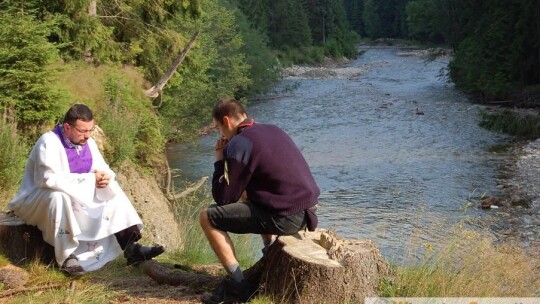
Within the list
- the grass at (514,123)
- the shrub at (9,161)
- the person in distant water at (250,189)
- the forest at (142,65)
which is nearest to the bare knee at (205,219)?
the person in distant water at (250,189)

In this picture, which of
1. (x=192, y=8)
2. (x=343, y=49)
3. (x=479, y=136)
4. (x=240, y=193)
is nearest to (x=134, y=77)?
(x=192, y=8)

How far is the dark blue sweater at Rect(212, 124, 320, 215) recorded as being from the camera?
4.41 meters

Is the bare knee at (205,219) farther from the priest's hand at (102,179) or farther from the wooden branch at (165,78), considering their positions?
the wooden branch at (165,78)

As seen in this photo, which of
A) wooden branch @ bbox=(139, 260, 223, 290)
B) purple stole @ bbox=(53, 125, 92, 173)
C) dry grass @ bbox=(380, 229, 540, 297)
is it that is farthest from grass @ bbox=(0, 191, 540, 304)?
purple stole @ bbox=(53, 125, 92, 173)

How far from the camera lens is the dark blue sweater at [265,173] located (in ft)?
14.5

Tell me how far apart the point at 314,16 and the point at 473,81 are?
42252 millimetres

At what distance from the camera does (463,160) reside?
63.8 ft

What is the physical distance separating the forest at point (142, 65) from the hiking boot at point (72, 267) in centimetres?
263

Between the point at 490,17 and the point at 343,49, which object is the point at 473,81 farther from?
the point at 343,49

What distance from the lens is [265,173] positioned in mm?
4449

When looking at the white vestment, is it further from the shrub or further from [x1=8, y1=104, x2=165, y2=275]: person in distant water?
the shrub

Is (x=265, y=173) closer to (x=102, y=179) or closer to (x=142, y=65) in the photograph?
(x=102, y=179)

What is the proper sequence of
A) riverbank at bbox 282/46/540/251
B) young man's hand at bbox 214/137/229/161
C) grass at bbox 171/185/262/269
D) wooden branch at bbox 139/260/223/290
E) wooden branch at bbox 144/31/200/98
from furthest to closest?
1. wooden branch at bbox 144/31/200/98
2. riverbank at bbox 282/46/540/251
3. grass at bbox 171/185/262/269
4. wooden branch at bbox 139/260/223/290
5. young man's hand at bbox 214/137/229/161

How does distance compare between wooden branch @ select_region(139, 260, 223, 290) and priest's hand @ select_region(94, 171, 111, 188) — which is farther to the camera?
priest's hand @ select_region(94, 171, 111, 188)
